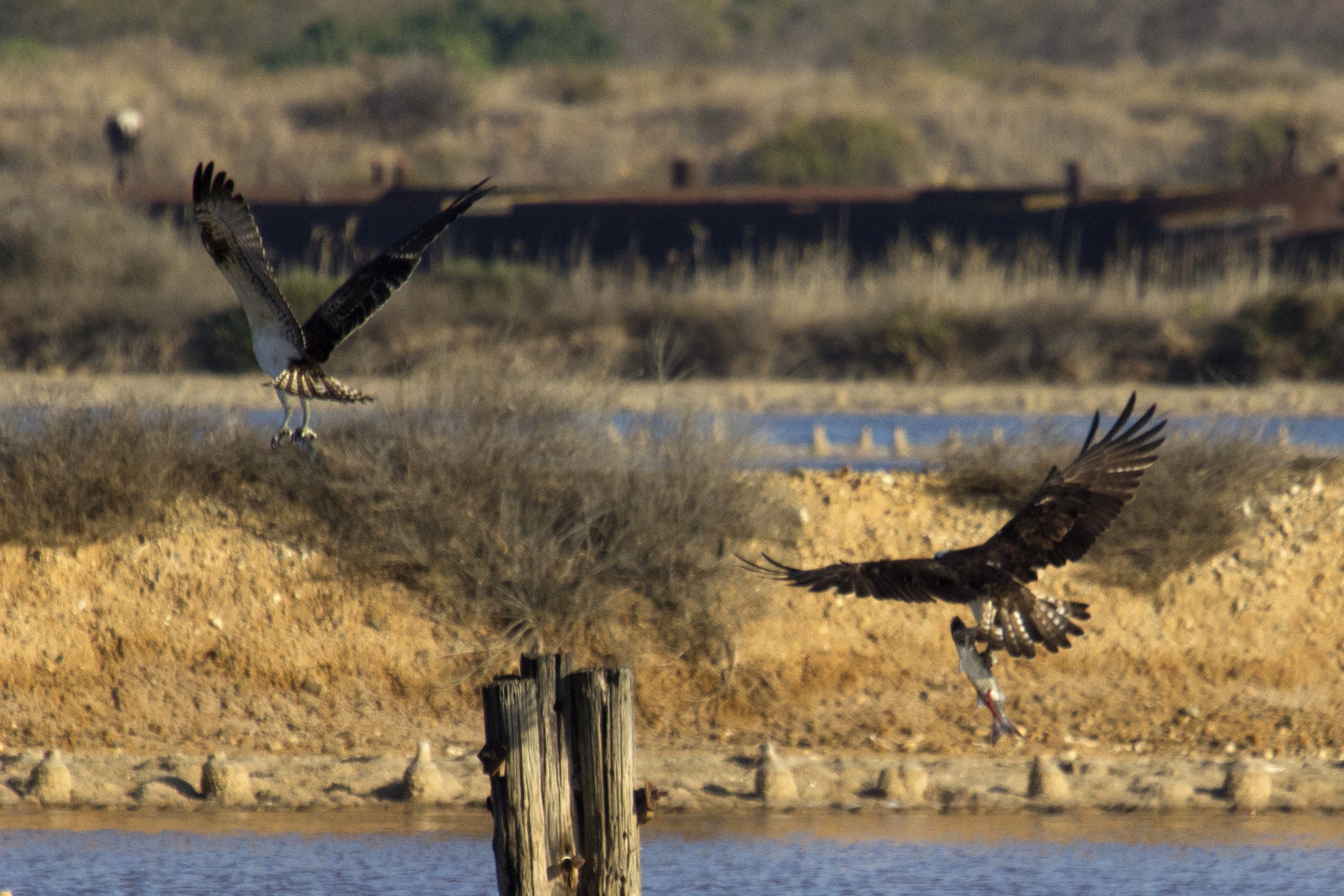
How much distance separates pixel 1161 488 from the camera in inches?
686

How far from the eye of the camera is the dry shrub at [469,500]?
54.2 ft

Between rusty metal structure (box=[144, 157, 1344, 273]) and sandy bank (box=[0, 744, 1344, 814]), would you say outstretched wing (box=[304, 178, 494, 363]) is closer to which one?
sandy bank (box=[0, 744, 1344, 814])

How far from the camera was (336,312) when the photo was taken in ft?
35.2

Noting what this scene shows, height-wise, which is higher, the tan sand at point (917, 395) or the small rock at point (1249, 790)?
the tan sand at point (917, 395)

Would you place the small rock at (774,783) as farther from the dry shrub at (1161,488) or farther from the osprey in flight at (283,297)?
the osprey in flight at (283,297)

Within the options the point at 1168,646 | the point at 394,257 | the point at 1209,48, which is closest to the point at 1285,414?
the point at 1168,646

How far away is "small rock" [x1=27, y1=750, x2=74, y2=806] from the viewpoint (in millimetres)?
14500

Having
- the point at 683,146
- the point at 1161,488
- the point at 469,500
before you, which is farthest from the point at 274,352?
A: the point at 683,146

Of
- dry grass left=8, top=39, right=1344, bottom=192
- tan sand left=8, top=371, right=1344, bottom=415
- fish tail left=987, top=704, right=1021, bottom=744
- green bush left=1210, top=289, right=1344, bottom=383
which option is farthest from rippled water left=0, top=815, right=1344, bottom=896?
dry grass left=8, top=39, right=1344, bottom=192

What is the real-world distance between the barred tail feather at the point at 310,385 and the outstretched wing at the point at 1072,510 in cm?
296

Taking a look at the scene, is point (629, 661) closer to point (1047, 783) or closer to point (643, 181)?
point (1047, 783)

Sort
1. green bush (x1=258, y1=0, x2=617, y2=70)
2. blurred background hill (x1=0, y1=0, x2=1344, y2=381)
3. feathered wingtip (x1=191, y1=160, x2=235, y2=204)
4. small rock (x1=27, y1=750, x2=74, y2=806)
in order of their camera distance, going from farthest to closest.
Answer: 1. green bush (x1=258, y1=0, x2=617, y2=70)
2. blurred background hill (x1=0, y1=0, x2=1344, y2=381)
3. small rock (x1=27, y1=750, x2=74, y2=806)
4. feathered wingtip (x1=191, y1=160, x2=235, y2=204)

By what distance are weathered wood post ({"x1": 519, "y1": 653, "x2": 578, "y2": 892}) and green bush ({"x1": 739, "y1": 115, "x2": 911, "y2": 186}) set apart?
41.0m

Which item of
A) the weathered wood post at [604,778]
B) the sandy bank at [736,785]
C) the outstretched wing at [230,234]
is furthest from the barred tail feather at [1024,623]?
the sandy bank at [736,785]
